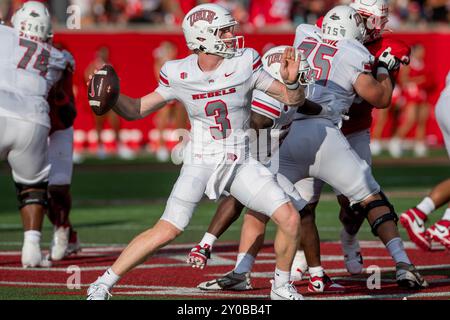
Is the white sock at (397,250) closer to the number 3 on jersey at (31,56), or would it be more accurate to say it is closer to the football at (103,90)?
the football at (103,90)

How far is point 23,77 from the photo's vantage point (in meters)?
9.10

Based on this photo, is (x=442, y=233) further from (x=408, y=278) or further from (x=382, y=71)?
(x=382, y=71)

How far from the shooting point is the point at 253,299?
750 centimetres

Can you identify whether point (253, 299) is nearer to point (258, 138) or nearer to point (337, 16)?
point (258, 138)

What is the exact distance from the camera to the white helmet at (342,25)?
820cm

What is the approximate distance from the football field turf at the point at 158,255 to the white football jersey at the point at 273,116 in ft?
3.25

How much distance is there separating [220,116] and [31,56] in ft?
8.11

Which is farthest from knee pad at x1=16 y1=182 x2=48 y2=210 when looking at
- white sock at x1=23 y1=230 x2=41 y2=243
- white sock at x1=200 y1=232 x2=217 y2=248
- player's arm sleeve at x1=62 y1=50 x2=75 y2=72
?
white sock at x1=200 y1=232 x2=217 y2=248

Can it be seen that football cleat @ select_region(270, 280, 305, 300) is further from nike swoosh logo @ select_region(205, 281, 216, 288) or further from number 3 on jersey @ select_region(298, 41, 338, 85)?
number 3 on jersey @ select_region(298, 41, 338, 85)

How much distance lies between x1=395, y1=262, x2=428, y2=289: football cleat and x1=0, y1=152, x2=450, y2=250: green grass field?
10.3ft

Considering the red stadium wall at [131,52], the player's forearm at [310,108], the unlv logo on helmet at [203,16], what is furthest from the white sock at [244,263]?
the red stadium wall at [131,52]

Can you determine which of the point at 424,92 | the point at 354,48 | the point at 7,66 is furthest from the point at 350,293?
the point at 424,92

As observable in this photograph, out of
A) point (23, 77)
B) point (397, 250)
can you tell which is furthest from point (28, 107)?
point (397, 250)
